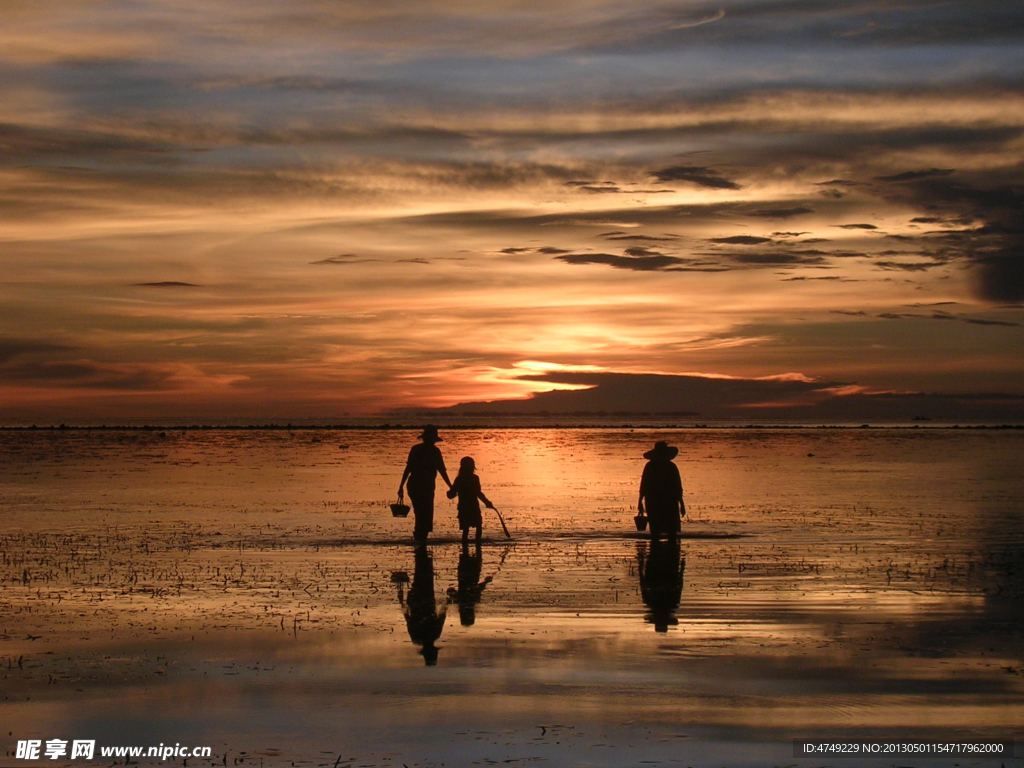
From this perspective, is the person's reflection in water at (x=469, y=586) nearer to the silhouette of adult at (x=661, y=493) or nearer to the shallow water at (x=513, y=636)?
the shallow water at (x=513, y=636)

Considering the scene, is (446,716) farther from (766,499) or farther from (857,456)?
(857,456)

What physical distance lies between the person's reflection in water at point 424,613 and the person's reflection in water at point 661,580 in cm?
245

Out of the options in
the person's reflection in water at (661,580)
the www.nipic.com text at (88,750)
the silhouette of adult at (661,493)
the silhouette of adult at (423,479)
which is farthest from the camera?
the silhouette of adult at (661,493)

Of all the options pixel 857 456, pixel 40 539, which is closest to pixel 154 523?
pixel 40 539

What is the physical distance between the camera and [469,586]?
47.9 feet

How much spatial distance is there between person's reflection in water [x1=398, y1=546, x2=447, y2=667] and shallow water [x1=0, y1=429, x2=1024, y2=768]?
0.21 feet

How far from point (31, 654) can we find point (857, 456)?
54809 millimetres

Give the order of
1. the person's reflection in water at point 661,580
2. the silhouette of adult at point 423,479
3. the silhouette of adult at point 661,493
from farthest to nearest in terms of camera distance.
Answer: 1. the silhouette of adult at point 661,493
2. the silhouette of adult at point 423,479
3. the person's reflection in water at point 661,580

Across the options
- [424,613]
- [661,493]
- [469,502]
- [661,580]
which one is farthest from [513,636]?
[661,493]

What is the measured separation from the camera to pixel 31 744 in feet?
25.0

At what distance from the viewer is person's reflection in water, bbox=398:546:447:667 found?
10789mm

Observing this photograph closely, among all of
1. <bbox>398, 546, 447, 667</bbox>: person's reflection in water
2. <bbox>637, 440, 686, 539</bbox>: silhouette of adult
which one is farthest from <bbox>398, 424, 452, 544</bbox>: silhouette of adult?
<bbox>637, 440, 686, 539</bbox>: silhouette of adult

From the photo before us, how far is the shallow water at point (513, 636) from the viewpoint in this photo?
802cm

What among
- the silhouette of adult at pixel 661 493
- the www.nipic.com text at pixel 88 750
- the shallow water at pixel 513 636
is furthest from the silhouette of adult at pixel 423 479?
the www.nipic.com text at pixel 88 750
